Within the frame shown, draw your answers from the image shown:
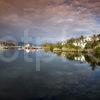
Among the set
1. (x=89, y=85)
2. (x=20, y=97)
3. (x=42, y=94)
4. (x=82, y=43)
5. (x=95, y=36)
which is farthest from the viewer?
(x=82, y=43)

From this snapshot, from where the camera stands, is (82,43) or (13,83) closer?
(13,83)

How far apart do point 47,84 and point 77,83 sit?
301cm

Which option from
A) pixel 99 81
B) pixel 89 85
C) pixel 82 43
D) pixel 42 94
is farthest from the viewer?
pixel 82 43

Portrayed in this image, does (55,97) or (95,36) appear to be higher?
(95,36)

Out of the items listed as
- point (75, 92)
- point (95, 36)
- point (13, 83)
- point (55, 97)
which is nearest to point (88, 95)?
point (75, 92)

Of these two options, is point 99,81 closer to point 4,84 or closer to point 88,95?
point 88,95

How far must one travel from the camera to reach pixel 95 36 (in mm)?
102062

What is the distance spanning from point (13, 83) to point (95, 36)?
274ft

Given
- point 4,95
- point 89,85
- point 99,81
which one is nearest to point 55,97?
point 4,95

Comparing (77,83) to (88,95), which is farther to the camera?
(77,83)

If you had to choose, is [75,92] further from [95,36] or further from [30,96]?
[95,36]

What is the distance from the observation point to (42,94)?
18.0 m

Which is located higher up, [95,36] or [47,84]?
[95,36]

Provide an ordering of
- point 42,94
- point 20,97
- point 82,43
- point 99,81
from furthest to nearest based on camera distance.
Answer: point 82,43 → point 99,81 → point 42,94 → point 20,97
